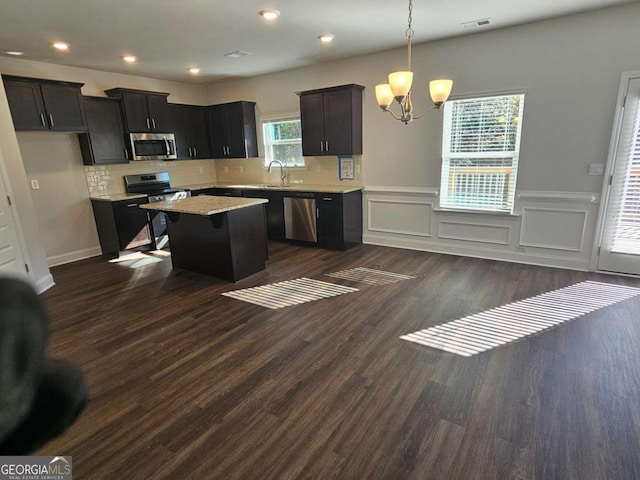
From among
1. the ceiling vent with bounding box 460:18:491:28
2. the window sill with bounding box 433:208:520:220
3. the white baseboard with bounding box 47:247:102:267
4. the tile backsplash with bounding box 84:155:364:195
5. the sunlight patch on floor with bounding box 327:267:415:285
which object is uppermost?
the ceiling vent with bounding box 460:18:491:28

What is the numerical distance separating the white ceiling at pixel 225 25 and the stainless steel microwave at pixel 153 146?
1063 millimetres

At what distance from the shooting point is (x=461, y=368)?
238 centimetres

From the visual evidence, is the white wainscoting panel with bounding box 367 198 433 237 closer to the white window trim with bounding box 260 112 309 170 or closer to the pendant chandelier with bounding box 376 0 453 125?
the white window trim with bounding box 260 112 309 170

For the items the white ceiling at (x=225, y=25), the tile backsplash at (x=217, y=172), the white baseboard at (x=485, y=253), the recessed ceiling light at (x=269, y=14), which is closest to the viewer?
the white ceiling at (x=225, y=25)

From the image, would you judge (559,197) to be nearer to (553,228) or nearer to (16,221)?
(553,228)

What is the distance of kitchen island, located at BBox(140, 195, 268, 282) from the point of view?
3.90m

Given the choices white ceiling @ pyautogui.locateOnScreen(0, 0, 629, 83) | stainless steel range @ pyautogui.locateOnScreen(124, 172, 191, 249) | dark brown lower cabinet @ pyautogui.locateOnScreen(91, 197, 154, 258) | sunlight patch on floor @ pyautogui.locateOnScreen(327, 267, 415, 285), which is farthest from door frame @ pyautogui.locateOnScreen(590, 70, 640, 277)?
dark brown lower cabinet @ pyautogui.locateOnScreen(91, 197, 154, 258)

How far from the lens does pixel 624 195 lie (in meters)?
3.69

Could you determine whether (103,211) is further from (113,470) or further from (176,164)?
(113,470)

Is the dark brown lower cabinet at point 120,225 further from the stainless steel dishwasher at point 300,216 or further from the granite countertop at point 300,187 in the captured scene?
the stainless steel dishwasher at point 300,216

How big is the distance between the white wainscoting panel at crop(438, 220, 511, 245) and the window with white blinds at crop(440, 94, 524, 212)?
0.22 m

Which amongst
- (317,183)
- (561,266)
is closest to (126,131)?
(317,183)

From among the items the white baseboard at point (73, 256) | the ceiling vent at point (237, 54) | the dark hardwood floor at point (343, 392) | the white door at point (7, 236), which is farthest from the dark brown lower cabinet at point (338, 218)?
the white door at point (7, 236)

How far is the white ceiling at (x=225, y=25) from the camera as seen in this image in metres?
3.13
